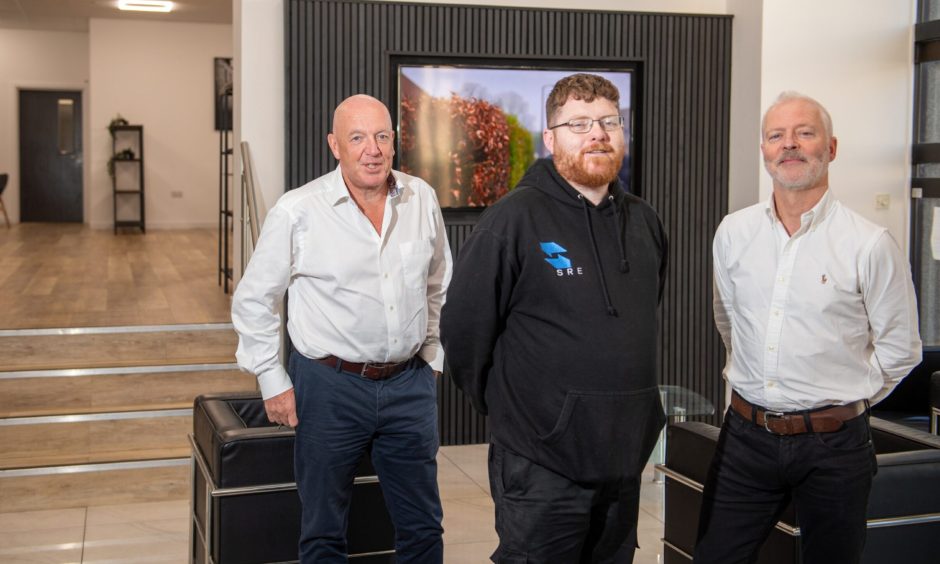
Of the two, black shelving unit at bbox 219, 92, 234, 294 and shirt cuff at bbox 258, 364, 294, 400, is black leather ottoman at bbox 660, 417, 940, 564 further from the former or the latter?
black shelving unit at bbox 219, 92, 234, 294

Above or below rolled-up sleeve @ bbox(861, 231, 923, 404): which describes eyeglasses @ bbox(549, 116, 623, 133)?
above

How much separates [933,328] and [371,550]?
458cm

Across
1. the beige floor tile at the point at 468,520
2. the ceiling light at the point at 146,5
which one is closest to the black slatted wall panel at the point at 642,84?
the beige floor tile at the point at 468,520

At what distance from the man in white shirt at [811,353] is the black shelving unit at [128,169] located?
1282cm

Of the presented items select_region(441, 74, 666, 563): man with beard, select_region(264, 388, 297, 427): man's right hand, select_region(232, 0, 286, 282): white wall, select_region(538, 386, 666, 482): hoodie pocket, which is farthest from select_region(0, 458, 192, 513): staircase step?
select_region(538, 386, 666, 482): hoodie pocket

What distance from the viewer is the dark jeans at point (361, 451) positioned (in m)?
3.24

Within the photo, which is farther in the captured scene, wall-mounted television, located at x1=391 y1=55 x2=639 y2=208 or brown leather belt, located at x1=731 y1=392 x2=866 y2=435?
wall-mounted television, located at x1=391 y1=55 x2=639 y2=208

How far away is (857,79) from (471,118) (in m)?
2.37

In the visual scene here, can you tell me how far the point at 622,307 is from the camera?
240 centimetres

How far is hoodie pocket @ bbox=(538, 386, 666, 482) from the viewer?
2.35 m

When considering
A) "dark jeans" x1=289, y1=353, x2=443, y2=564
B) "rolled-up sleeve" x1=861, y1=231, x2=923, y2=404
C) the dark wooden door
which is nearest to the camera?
"rolled-up sleeve" x1=861, y1=231, x2=923, y2=404

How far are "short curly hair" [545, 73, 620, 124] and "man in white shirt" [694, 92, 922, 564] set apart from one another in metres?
0.60

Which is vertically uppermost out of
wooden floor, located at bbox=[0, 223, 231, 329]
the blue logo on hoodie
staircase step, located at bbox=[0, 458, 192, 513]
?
the blue logo on hoodie

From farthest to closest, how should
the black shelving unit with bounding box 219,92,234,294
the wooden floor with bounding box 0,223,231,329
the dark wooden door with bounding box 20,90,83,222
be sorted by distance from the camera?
1. the dark wooden door with bounding box 20,90,83,222
2. the black shelving unit with bounding box 219,92,234,294
3. the wooden floor with bounding box 0,223,231,329
